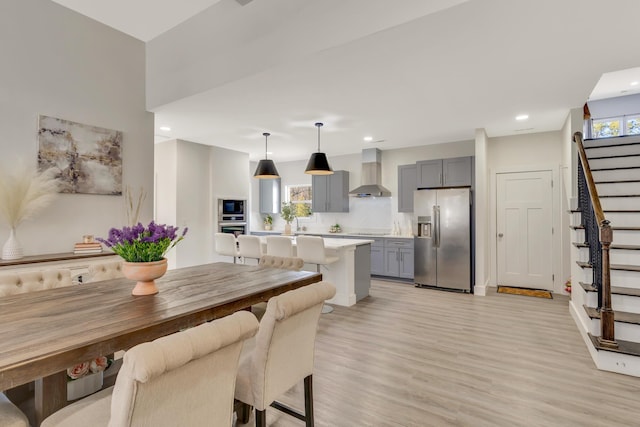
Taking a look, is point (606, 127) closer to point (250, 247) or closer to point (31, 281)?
point (250, 247)

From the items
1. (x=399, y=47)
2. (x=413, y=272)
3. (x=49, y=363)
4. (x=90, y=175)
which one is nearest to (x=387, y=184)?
(x=413, y=272)

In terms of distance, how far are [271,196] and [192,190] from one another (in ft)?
7.84

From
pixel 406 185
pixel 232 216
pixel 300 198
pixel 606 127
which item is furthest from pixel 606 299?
pixel 300 198

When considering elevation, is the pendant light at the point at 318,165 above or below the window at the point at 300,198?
above

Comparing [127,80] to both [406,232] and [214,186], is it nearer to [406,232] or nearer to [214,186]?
[214,186]

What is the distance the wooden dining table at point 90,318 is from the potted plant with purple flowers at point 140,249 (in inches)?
5.6

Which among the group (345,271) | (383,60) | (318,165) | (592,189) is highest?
(383,60)

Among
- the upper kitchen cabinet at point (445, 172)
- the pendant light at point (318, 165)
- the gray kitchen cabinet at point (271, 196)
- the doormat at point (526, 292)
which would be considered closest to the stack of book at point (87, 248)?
the pendant light at point (318, 165)

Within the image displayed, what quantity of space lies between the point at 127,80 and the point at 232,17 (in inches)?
65.4

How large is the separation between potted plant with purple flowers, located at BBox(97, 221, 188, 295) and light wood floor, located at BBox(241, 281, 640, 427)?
1.22 metres

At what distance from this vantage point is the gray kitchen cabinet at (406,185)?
6191 millimetres

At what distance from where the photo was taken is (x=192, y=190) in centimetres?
591

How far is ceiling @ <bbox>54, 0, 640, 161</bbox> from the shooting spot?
2338 mm

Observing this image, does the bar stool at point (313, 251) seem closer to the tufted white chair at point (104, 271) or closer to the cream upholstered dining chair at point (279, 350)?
the tufted white chair at point (104, 271)
